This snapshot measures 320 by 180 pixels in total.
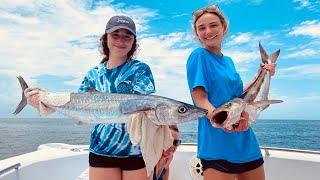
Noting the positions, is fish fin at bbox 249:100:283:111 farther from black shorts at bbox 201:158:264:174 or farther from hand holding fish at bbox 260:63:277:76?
hand holding fish at bbox 260:63:277:76

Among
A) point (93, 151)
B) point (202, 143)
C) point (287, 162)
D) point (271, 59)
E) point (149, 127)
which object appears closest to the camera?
point (149, 127)

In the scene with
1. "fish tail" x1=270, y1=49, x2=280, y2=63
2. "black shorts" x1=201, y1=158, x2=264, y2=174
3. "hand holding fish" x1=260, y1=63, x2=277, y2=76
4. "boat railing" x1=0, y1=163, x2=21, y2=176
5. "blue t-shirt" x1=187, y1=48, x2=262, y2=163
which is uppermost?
"fish tail" x1=270, y1=49, x2=280, y2=63

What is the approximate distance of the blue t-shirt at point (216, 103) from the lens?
8.56 feet

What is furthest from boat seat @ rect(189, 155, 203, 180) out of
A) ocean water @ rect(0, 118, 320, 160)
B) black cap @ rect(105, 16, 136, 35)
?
ocean water @ rect(0, 118, 320, 160)

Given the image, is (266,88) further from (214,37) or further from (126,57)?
(126,57)

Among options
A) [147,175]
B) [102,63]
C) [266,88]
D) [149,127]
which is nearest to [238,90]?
[266,88]

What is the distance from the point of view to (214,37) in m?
2.79

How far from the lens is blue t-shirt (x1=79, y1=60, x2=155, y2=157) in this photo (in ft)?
9.12

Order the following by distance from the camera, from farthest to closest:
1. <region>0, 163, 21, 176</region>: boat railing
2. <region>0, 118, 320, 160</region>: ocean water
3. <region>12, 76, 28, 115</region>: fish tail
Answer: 1. <region>0, 118, 320, 160</region>: ocean water
2. <region>0, 163, 21, 176</region>: boat railing
3. <region>12, 76, 28, 115</region>: fish tail

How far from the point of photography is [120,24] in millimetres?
2865

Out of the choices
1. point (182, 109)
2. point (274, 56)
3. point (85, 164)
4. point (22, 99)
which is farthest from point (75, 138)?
point (182, 109)

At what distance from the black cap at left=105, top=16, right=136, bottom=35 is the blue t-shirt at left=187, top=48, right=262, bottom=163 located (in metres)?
0.53

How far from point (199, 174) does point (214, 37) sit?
223cm

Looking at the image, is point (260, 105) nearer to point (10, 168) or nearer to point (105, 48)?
point (105, 48)
